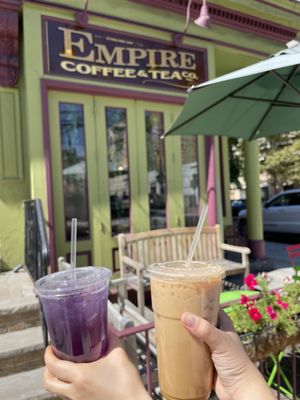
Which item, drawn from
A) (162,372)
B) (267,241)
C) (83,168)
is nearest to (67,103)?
(83,168)

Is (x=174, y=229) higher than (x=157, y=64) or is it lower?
lower

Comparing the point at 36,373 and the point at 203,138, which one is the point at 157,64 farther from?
the point at 36,373

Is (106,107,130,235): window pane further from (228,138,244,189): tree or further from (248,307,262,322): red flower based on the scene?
(228,138,244,189): tree

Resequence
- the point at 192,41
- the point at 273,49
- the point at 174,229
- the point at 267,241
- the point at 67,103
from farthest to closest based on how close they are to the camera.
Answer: the point at 267,241, the point at 273,49, the point at 192,41, the point at 174,229, the point at 67,103

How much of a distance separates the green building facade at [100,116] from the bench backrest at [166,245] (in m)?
0.31

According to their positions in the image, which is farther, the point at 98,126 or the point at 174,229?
the point at 174,229

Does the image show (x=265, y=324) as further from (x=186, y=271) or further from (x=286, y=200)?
(x=286, y=200)

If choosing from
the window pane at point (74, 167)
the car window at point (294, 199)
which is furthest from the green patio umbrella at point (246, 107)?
the car window at point (294, 199)

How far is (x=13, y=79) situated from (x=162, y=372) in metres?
4.40

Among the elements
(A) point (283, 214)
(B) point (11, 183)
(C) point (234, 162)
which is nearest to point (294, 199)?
(A) point (283, 214)

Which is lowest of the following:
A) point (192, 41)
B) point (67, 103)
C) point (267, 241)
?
point (267, 241)

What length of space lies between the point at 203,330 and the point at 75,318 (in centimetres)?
40

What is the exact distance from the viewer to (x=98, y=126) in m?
4.95

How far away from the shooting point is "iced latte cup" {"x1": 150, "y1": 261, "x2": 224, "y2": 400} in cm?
109
